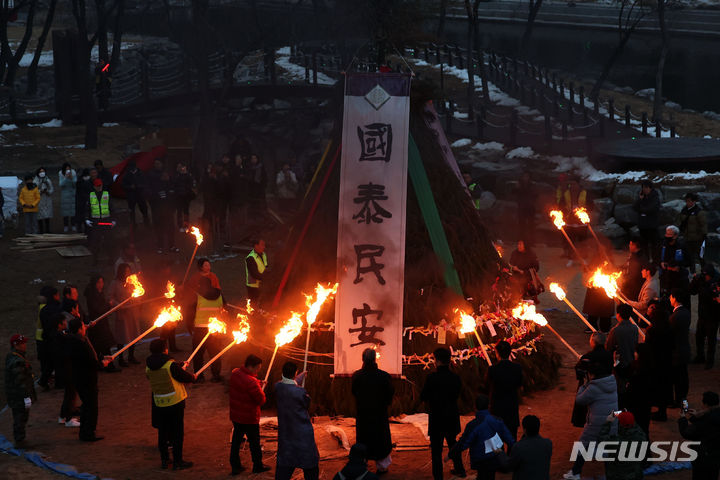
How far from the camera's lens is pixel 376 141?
12.8 m

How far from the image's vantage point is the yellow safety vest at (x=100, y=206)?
20.8 metres

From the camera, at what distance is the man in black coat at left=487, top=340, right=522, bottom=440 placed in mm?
10953

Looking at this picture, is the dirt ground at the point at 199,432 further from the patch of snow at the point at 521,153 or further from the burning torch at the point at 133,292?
the patch of snow at the point at 521,153

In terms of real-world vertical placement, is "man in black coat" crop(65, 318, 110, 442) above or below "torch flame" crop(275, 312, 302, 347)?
below

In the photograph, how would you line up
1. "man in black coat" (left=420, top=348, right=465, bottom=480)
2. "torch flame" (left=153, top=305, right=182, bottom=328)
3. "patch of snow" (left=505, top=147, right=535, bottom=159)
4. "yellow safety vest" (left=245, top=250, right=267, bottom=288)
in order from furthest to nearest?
1. "patch of snow" (left=505, top=147, right=535, bottom=159)
2. "yellow safety vest" (left=245, top=250, right=267, bottom=288)
3. "torch flame" (left=153, top=305, right=182, bottom=328)
4. "man in black coat" (left=420, top=348, right=465, bottom=480)

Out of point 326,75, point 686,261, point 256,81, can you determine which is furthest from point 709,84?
point 686,261

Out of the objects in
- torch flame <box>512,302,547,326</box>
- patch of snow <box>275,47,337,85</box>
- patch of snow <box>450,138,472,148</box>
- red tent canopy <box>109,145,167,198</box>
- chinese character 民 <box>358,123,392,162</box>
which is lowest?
red tent canopy <box>109,145,167,198</box>

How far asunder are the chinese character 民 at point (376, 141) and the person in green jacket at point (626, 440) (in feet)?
15.3

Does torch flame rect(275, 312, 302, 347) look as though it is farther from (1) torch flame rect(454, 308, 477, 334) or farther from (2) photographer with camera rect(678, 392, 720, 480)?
(2) photographer with camera rect(678, 392, 720, 480)

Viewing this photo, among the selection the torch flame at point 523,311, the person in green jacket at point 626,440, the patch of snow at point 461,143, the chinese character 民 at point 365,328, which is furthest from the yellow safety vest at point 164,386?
the patch of snow at point 461,143

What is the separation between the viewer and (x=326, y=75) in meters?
37.6

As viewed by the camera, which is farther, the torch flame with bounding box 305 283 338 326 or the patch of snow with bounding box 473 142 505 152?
the patch of snow with bounding box 473 142 505 152

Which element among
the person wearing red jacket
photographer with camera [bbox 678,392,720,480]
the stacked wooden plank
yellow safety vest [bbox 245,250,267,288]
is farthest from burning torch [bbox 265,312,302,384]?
the stacked wooden plank

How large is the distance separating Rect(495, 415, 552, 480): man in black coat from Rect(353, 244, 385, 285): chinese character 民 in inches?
153
